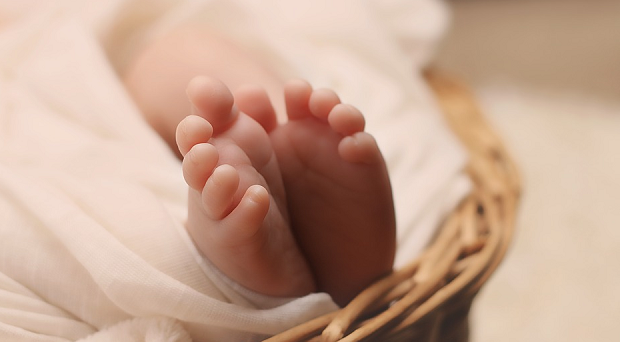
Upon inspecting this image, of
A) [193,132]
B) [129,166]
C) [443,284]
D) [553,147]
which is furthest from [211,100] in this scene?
[553,147]

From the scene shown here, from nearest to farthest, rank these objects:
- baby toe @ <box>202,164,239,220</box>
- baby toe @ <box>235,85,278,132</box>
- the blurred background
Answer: baby toe @ <box>202,164,239,220</box> < baby toe @ <box>235,85,278,132</box> < the blurred background

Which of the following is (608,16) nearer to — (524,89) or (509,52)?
(509,52)

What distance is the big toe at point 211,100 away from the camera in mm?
455

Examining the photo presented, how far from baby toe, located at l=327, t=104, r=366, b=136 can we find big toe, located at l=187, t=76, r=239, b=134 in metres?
0.08

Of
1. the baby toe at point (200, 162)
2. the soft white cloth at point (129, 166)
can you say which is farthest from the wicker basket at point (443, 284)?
the baby toe at point (200, 162)

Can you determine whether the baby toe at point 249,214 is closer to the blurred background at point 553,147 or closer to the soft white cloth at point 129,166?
the soft white cloth at point 129,166

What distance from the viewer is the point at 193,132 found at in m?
0.43

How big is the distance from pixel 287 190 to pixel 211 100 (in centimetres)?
12

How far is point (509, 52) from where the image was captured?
164 cm

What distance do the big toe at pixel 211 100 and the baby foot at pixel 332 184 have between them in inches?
2.0

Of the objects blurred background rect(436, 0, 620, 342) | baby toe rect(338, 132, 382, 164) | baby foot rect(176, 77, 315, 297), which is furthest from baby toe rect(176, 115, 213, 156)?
blurred background rect(436, 0, 620, 342)

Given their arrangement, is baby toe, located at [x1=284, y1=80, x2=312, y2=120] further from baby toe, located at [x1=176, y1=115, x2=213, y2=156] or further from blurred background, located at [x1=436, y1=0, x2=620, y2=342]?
blurred background, located at [x1=436, y1=0, x2=620, y2=342]

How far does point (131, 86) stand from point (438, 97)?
0.52 m

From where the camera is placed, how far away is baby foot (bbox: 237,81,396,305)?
49cm
